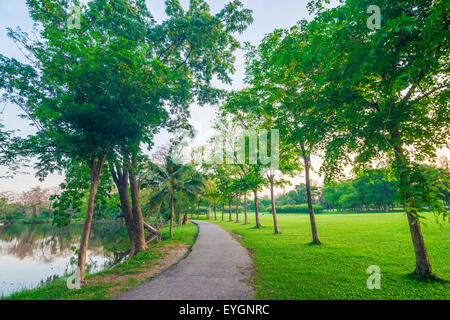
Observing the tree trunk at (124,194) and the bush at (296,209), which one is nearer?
the tree trunk at (124,194)

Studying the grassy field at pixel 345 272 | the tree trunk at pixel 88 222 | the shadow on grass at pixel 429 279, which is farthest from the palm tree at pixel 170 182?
the shadow on grass at pixel 429 279

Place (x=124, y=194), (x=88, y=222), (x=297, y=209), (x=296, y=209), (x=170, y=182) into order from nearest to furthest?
(x=88, y=222)
(x=124, y=194)
(x=170, y=182)
(x=297, y=209)
(x=296, y=209)

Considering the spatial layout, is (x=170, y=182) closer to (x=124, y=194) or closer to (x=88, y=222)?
(x=124, y=194)

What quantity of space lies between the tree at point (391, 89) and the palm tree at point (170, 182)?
571 inches

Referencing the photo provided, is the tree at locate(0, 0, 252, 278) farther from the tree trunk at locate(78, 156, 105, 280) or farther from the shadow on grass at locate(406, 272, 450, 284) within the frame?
the shadow on grass at locate(406, 272, 450, 284)

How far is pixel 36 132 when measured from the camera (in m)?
6.96

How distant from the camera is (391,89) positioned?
3037 mm

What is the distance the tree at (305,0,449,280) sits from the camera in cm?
273

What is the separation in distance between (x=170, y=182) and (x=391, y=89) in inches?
674

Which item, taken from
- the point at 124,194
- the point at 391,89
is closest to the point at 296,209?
the point at 124,194

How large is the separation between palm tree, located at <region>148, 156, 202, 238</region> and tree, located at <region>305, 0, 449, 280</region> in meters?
14.5

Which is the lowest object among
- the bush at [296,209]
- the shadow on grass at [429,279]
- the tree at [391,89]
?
the bush at [296,209]

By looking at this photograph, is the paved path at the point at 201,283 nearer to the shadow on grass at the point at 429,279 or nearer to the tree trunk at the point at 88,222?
the tree trunk at the point at 88,222

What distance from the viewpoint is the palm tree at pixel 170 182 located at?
1798cm
